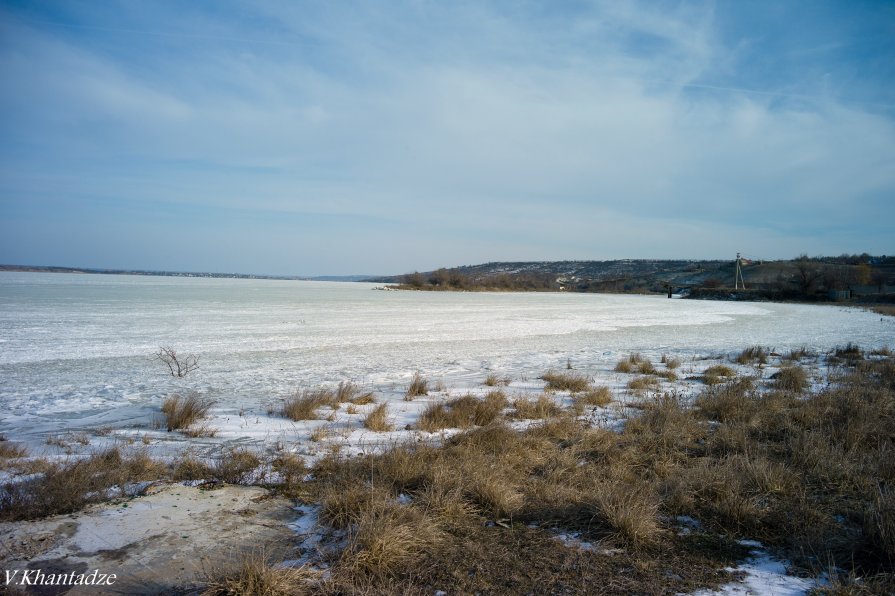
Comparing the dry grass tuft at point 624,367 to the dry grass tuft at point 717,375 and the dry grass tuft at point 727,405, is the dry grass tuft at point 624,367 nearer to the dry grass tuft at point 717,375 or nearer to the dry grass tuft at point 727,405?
the dry grass tuft at point 717,375

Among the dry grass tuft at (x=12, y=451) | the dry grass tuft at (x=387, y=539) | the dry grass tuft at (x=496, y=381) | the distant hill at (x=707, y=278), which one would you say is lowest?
the dry grass tuft at (x=496, y=381)

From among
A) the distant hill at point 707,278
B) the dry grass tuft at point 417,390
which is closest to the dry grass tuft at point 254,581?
the dry grass tuft at point 417,390

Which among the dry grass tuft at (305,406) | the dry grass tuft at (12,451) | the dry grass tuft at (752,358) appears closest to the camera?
the dry grass tuft at (12,451)

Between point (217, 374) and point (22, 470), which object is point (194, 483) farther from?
point (217, 374)

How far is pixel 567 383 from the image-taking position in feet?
32.7

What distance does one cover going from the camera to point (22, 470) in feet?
15.9

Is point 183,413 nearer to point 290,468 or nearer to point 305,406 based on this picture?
point 305,406

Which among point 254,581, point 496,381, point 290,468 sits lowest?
point 496,381

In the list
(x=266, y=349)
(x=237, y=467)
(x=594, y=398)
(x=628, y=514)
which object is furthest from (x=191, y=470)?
(x=266, y=349)

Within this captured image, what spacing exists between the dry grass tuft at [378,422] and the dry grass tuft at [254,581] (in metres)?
3.75

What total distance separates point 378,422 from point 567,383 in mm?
4441

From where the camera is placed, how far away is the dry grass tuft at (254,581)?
2.99 meters

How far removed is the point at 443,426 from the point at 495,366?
5.88m

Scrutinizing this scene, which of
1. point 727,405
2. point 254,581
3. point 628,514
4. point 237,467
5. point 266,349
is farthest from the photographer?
point 266,349
